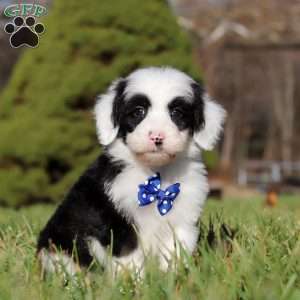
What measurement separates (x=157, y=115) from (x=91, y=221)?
0.73 m

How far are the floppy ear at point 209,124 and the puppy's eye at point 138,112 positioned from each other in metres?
0.39

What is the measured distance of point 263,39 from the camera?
2705cm

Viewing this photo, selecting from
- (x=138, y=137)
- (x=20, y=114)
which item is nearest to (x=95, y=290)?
(x=138, y=137)

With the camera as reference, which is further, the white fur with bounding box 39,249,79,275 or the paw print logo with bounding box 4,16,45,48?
the paw print logo with bounding box 4,16,45,48

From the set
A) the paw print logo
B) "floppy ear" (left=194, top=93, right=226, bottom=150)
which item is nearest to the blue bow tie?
"floppy ear" (left=194, top=93, right=226, bottom=150)

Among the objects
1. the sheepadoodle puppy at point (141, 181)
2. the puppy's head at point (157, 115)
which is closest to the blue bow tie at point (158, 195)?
the sheepadoodle puppy at point (141, 181)

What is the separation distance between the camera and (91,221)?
12.3 feet

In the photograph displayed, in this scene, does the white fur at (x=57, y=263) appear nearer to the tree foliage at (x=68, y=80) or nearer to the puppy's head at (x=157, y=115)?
the puppy's head at (x=157, y=115)

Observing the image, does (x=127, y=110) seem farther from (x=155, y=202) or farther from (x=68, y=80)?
(x=68, y=80)

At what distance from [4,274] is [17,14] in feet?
9.95

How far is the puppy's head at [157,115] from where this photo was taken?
11.8 feet

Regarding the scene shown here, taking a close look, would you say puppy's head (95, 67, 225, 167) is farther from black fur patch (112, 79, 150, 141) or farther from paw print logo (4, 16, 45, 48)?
paw print logo (4, 16, 45, 48)

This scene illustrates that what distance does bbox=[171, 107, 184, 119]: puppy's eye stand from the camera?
3.74 m

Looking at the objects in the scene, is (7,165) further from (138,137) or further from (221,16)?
(221,16)
